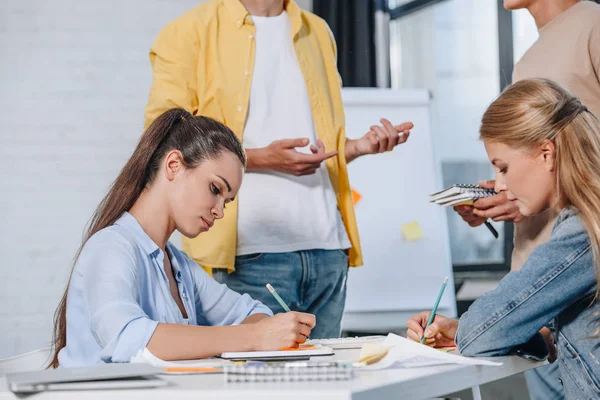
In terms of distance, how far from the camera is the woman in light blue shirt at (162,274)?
1.29 meters

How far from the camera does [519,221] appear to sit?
2.11 metres

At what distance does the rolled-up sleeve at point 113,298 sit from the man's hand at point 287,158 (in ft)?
1.91

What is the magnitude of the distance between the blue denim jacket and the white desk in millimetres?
242

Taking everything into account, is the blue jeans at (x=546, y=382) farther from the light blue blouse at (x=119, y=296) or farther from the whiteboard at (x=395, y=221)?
the whiteboard at (x=395, y=221)

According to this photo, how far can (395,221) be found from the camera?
3719 mm

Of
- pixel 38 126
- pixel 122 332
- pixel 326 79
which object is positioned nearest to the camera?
pixel 122 332

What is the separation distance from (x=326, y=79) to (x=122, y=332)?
122 cm

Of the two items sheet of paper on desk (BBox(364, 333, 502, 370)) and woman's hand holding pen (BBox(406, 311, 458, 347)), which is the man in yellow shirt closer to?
woman's hand holding pen (BBox(406, 311, 458, 347))

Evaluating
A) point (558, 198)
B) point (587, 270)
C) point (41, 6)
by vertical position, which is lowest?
point (587, 270)

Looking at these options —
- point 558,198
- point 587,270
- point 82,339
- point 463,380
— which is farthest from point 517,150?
point 82,339

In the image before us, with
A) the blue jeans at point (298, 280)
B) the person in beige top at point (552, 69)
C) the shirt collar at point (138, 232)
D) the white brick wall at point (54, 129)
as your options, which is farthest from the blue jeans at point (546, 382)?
the white brick wall at point (54, 129)

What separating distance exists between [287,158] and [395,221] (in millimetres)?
1839

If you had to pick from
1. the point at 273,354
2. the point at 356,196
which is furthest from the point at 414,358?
the point at 356,196

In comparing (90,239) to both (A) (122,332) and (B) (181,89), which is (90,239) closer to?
(A) (122,332)
